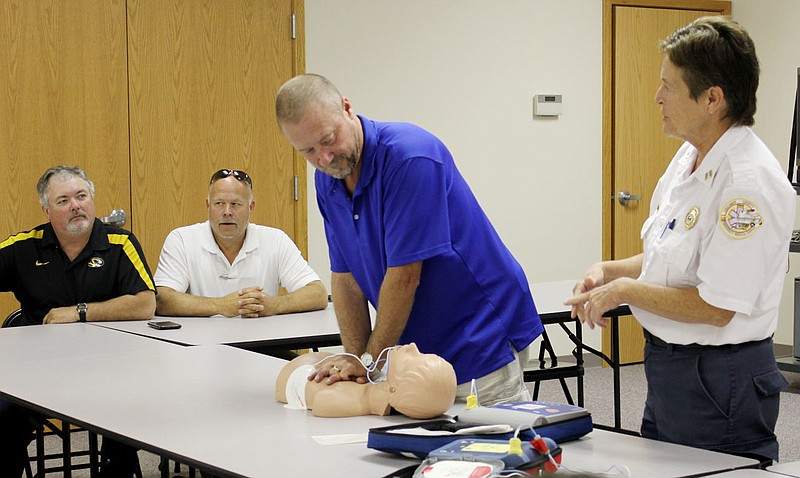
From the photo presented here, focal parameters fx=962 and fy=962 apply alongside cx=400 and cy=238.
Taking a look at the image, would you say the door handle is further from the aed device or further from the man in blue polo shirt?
the aed device

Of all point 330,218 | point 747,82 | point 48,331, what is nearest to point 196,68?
point 48,331

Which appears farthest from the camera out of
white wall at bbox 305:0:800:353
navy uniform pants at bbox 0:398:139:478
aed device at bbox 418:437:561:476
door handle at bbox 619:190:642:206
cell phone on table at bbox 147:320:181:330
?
door handle at bbox 619:190:642:206

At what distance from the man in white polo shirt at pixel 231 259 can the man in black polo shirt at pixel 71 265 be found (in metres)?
0.18

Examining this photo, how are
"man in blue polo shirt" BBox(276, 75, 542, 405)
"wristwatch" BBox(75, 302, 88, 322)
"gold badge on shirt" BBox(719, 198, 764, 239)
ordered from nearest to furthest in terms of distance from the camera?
"gold badge on shirt" BBox(719, 198, 764, 239)
"man in blue polo shirt" BBox(276, 75, 542, 405)
"wristwatch" BBox(75, 302, 88, 322)

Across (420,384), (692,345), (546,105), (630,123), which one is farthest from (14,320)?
(630,123)

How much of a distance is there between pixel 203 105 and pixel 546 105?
227 centimetres

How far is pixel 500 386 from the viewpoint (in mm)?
2258

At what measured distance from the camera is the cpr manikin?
193cm

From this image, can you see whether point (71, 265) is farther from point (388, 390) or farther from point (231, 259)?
point (388, 390)

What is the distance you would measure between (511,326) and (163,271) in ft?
7.13

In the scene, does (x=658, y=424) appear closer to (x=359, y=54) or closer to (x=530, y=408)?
(x=530, y=408)

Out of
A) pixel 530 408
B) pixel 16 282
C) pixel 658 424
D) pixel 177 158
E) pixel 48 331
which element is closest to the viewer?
pixel 530 408

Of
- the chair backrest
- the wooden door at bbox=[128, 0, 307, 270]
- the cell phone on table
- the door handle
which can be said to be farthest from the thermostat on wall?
the chair backrest

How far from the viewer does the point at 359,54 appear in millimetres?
5629
